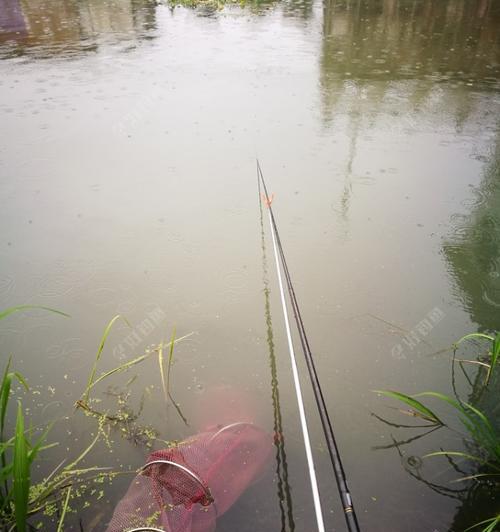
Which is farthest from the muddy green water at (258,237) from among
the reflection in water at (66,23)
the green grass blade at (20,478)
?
the reflection in water at (66,23)

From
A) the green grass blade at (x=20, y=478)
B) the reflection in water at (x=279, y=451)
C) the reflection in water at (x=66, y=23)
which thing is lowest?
the reflection in water at (x=279, y=451)

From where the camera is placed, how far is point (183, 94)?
7.21 m

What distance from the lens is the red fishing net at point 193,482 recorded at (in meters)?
1.85

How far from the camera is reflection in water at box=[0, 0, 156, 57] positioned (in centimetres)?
1017

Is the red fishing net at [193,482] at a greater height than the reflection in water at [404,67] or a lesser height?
lesser

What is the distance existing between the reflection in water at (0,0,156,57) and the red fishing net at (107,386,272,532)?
1046cm

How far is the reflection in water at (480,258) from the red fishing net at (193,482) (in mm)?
2053

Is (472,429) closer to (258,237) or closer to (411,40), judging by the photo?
(258,237)

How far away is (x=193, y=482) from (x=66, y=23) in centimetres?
1454

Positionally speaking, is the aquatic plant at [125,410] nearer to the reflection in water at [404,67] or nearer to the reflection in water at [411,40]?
the reflection in water at [404,67]

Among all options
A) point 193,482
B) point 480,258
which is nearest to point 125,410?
point 193,482

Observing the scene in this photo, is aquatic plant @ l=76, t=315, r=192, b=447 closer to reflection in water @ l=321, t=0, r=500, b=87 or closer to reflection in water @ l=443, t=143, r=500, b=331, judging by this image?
reflection in water @ l=443, t=143, r=500, b=331

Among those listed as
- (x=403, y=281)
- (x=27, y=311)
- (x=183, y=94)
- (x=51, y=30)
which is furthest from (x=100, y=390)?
(x=51, y=30)

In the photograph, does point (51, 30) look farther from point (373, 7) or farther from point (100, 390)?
point (100, 390)
